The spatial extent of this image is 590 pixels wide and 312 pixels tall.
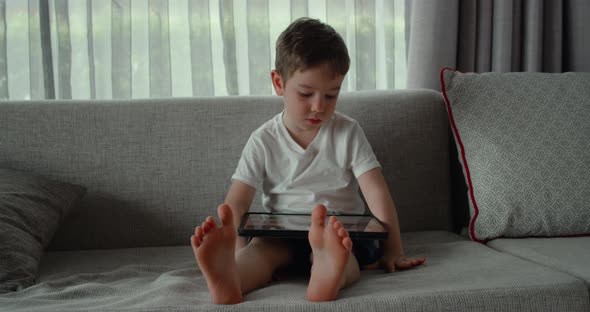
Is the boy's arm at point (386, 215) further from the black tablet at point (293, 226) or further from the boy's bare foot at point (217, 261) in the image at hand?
the boy's bare foot at point (217, 261)

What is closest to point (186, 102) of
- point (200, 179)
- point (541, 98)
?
point (200, 179)

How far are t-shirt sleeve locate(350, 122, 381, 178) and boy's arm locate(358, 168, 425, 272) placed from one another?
0.01 metres

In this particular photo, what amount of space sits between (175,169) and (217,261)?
2.03 feet

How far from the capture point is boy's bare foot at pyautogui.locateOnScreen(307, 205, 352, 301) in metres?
1.01

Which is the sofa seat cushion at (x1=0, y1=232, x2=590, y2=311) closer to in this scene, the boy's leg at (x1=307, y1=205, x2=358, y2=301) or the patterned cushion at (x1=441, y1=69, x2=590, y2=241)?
the boy's leg at (x1=307, y1=205, x2=358, y2=301)

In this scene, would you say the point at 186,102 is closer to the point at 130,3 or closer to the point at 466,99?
the point at 130,3

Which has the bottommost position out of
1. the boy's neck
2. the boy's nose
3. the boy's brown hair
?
the boy's neck

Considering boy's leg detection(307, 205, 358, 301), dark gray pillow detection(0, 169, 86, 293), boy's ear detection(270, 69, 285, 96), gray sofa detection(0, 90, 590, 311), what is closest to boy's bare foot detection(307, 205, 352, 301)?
boy's leg detection(307, 205, 358, 301)

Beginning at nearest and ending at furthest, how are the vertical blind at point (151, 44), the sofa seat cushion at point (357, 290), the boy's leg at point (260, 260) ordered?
the sofa seat cushion at point (357, 290) < the boy's leg at point (260, 260) < the vertical blind at point (151, 44)

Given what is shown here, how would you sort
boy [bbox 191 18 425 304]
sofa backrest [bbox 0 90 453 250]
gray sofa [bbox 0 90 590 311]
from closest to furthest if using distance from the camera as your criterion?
boy [bbox 191 18 425 304] < gray sofa [bbox 0 90 590 311] < sofa backrest [bbox 0 90 453 250]

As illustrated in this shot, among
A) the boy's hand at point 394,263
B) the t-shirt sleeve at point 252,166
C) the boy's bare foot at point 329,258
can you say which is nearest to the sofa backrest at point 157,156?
the t-shirt sleeve at point 252,166

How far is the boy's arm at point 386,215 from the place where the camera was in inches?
51.0

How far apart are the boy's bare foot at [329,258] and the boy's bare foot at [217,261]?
137 mm

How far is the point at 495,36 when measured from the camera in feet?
7.04
